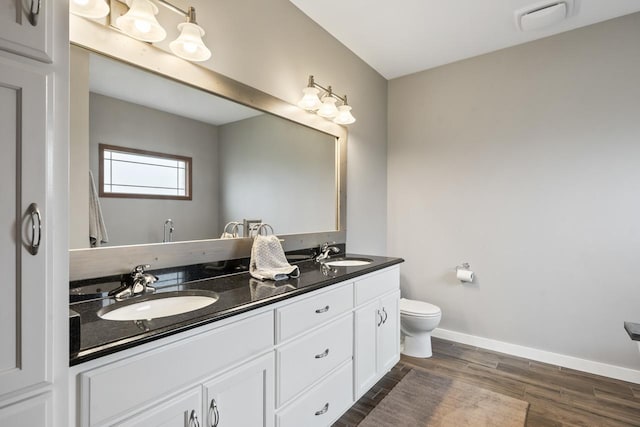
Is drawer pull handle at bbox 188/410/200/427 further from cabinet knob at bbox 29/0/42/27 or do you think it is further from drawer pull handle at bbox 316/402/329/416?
cabinet knob at bbox 29/0/42/27

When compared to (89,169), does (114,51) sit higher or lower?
higher

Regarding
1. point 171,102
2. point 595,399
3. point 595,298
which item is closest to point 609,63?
point 595,298

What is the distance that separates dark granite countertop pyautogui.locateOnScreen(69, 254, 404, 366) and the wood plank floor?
35.4 inches

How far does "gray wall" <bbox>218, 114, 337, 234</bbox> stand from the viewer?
6.07 ft

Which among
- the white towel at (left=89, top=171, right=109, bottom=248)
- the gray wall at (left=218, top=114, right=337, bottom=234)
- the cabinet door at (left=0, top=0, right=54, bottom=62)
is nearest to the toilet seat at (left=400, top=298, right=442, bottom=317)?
the gray wall at (left=218, top=114, right=337, bottom=234)

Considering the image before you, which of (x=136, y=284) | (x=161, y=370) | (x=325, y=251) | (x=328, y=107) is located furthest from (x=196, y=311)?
(x=328, y=107)

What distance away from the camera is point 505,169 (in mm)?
2816

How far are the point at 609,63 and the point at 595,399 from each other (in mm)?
2375

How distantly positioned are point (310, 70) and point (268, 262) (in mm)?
Result: 1496

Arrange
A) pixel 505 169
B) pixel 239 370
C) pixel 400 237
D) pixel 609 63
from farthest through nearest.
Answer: pixel 400 237 < pixel 505 169 < pixel 609 63 < pixel 239 370

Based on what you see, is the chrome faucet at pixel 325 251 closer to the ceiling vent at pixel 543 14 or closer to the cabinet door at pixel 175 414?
the cabinet door at pixel 175 414

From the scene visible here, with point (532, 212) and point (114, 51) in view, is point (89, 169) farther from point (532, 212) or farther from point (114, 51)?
point (532, 212)

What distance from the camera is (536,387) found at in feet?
7.39

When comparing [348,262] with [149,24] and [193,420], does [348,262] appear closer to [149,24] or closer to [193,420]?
[193,420]
